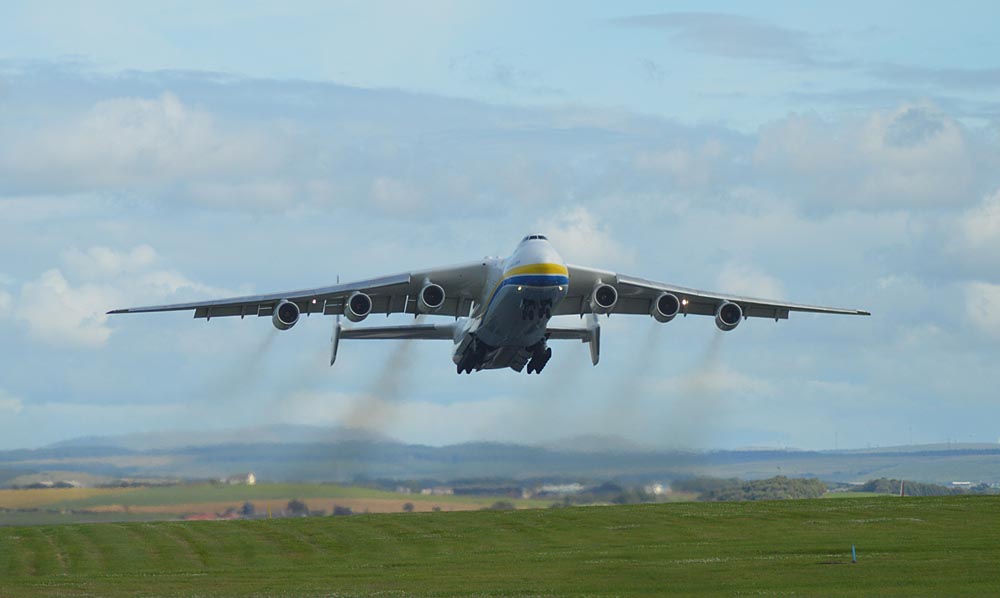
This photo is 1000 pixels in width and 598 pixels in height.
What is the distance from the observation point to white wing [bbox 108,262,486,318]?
36.9 m

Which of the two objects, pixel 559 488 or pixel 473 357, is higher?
pixel 473 357

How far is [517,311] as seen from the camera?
1344 inches

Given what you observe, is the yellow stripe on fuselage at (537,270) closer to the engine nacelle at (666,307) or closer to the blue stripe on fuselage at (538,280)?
the blue stripe on fuselage at (538,280)

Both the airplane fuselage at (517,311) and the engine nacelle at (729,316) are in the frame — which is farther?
the engine nacelle at (729,316)

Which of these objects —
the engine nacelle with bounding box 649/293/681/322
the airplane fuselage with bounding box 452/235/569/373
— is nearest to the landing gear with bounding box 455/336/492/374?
the airplane fuselage with bounding box 452/235/569/373

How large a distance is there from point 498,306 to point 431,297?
2.69m

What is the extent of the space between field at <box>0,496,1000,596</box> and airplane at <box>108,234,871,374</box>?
577cm

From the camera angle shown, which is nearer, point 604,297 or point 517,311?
point 517,311

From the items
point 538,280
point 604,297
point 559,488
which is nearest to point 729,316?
point 604,297

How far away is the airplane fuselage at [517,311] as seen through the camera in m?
32.8

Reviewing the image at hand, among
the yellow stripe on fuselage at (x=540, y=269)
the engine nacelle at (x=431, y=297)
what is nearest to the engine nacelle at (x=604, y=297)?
the yellow stripe on fuselage at (x=540, y=269)

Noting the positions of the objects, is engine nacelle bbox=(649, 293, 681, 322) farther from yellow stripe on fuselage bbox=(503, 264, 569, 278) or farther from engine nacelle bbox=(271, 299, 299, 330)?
engine nacelle bbox=(271, 299, 299, 330)

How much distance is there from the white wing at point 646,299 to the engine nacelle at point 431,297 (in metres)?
3.83

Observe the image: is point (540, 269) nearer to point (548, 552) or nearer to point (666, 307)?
point (666, 307)
